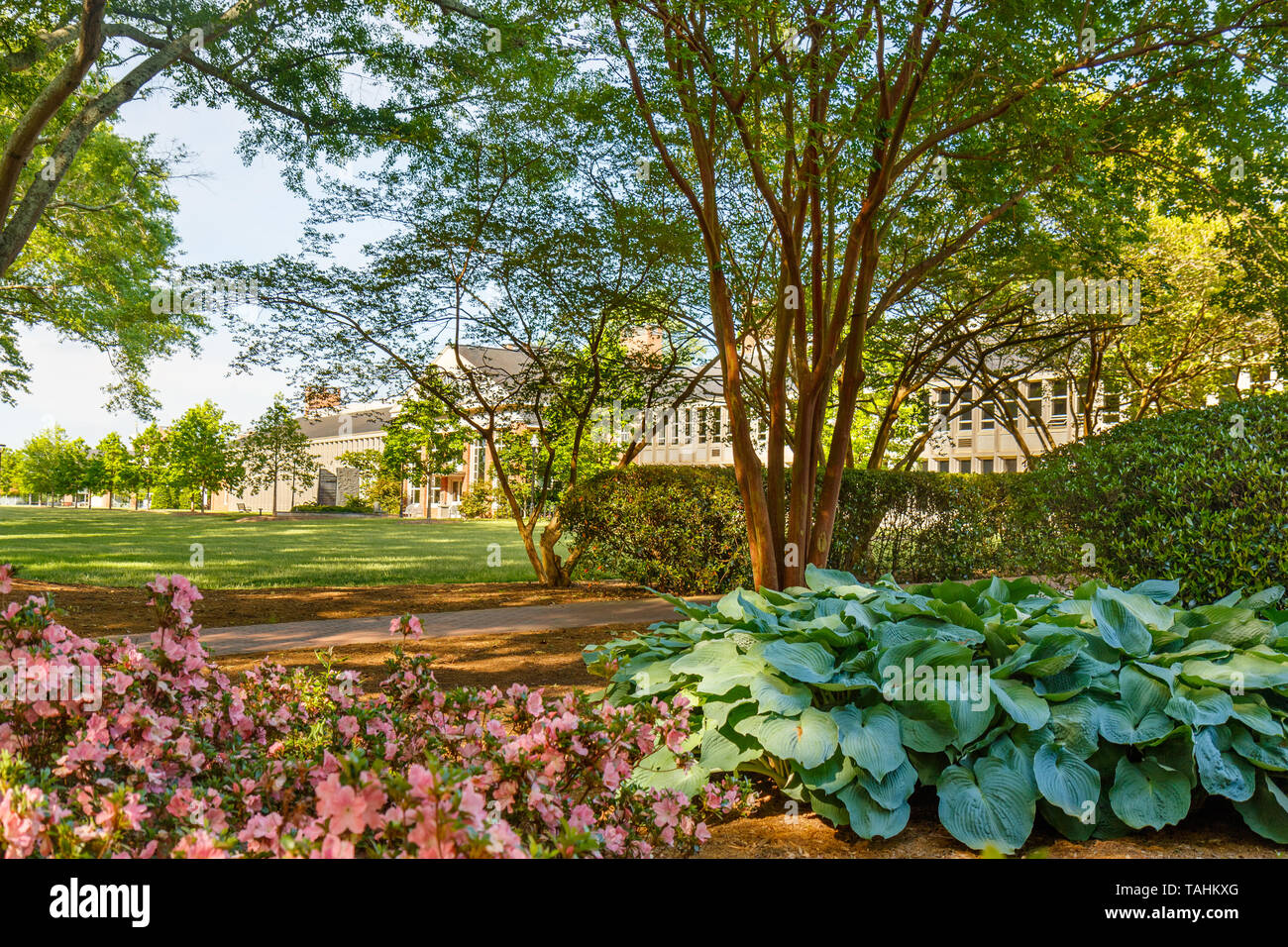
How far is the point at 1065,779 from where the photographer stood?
278cm

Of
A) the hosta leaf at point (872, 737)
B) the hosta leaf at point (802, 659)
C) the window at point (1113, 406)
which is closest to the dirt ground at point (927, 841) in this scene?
the hosta leaf at point (872, 737)

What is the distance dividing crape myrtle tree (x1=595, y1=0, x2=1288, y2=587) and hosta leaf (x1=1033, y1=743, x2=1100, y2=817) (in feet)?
15.5

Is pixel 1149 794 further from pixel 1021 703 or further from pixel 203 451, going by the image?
pixel 203 451

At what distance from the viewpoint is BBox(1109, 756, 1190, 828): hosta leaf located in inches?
108

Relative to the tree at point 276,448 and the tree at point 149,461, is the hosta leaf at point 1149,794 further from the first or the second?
the tree at point 149,461

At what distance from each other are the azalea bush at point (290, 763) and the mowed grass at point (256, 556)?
6239 mm

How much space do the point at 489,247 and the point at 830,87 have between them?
5790 mm

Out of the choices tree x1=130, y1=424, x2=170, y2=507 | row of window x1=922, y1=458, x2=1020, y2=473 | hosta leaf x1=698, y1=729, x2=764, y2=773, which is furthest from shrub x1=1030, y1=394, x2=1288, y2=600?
tree x1=130, y1=424, x2=170, y2=507

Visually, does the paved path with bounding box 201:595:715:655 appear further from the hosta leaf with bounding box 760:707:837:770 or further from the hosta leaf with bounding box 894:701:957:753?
the hosta leaf with bounding box 894:701:957:753

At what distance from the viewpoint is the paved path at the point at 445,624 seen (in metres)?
7.33

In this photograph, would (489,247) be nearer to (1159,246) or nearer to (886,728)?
(886,728)

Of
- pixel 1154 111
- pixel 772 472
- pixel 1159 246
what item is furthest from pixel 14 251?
pixel 1159 246

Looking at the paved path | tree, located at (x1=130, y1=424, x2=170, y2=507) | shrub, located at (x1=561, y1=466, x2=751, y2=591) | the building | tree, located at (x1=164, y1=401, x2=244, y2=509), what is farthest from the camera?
tree, located at (x1=130, y1=424, x2=170, y2=507)
